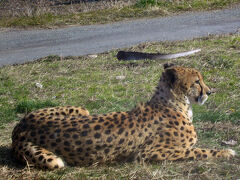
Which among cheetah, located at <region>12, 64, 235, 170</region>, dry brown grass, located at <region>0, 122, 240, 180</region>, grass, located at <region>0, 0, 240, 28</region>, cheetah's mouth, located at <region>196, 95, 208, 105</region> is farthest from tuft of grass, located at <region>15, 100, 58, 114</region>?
grass, located at <region>0, 0, 240, 28</region>

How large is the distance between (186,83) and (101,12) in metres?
10.5

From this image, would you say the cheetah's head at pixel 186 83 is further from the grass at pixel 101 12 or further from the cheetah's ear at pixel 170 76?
the grass at pixel 101 12

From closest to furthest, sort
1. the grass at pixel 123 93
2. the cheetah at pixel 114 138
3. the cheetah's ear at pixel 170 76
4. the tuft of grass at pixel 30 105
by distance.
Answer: the grass at pixel 123 93
the cheetah at pixel 114 138
the cheetah's ear at pixel 170 76
the tuft of grass at pixel 30 105

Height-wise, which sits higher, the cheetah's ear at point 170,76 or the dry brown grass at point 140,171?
the cheetah's ear at point 170,76

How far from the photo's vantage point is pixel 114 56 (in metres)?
9.80

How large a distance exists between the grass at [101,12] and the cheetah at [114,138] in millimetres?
9779

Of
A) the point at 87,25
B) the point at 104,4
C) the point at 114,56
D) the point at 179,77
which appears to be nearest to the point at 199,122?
the point at 179,77

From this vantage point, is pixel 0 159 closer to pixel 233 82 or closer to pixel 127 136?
pixel 127 136

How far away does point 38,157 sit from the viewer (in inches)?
185

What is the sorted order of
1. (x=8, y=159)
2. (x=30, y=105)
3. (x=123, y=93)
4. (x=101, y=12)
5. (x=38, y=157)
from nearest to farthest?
(x=38, y=157), (x=8, y=159), (x=30, y=105), (x=123, y=93), (x=101, y=12)

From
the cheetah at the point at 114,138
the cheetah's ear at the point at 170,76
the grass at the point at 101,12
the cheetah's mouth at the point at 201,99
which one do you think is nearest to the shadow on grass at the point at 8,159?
the cheetah at the point at 114,138

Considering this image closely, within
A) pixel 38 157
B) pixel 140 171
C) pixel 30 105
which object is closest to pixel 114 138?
pixel 140 171

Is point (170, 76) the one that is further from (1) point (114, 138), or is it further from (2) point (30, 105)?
(2) point (30, 105)

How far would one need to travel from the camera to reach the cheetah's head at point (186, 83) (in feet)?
17.1
